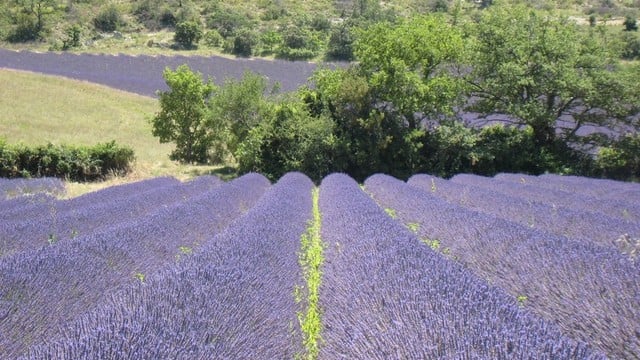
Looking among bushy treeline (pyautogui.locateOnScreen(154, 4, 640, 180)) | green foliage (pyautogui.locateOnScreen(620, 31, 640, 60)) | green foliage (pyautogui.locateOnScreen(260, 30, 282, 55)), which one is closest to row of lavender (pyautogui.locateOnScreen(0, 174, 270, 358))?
bushy treeline (pyautogui.locateOnScreen(154, 4, 640, 180))

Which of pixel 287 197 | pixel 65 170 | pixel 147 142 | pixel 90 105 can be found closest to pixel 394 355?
pixel 287 197

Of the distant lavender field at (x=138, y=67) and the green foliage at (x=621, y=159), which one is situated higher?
the green foliage at (x=621, y=159)

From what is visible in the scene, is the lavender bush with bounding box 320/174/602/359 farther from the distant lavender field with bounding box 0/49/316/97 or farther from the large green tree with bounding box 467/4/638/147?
the distant lavender field with bounding box 0/49/316/97

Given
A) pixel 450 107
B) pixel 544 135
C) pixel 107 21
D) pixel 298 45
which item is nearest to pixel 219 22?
pixel 107 21

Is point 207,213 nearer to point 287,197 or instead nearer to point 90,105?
point 287,197

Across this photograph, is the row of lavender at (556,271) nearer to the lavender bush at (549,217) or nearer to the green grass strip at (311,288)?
the lavender bush at (549,217)

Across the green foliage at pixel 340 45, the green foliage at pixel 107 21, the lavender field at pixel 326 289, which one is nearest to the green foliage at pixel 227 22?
the green foliage at pixel 107 21

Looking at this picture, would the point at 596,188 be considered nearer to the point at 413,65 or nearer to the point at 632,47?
the point at 413,65
